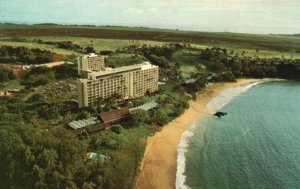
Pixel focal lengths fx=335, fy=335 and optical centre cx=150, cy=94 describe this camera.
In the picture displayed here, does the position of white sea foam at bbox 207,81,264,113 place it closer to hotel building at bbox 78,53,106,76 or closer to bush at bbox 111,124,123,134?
bush at bbox 111,124,123,134

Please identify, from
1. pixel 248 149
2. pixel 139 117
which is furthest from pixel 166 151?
pixel 248 149

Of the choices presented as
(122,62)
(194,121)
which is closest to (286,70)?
(122,62)

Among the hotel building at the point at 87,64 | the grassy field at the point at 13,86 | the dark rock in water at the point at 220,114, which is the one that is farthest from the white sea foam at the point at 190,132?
the grassy field at the point at 13,86

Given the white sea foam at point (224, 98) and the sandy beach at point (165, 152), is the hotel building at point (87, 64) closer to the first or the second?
the white sea foam at point (224, 98)

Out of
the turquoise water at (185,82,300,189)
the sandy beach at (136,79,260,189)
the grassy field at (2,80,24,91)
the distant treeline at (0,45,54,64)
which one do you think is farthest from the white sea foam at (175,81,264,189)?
the distant treeline at (0,45,54,64)

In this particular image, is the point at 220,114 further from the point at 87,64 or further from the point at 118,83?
the point at 87,64

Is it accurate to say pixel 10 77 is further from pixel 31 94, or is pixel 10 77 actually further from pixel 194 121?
pixel 194 121
